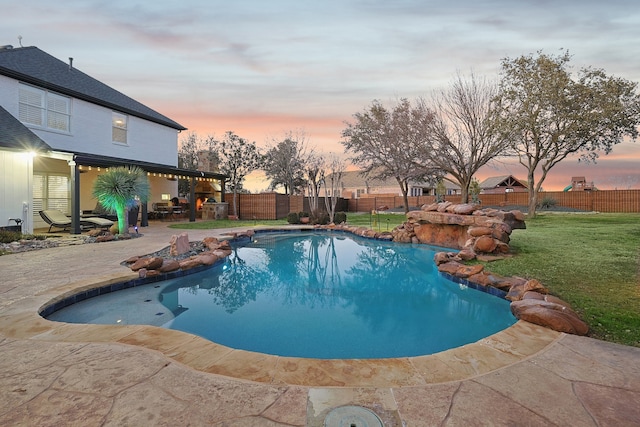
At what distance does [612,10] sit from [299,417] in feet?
37.6

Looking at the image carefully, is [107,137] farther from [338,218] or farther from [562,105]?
[562,105]

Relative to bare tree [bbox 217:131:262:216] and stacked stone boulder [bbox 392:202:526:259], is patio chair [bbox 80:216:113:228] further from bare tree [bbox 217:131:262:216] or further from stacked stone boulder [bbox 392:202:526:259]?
bare tree [bbox 217:131:262:216]

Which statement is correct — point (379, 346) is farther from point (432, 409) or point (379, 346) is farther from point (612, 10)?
point (612, 10)

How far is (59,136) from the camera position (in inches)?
460

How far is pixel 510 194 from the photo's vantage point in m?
25.2

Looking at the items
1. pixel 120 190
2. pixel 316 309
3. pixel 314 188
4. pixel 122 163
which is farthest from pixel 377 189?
pixel 316 309

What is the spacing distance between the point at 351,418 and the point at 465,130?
17.1m

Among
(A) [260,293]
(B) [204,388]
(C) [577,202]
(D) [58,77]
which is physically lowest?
(A) [260,293]

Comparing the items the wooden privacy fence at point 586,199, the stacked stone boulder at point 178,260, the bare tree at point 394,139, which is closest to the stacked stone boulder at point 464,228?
the stacked stone boulder at point 178,260

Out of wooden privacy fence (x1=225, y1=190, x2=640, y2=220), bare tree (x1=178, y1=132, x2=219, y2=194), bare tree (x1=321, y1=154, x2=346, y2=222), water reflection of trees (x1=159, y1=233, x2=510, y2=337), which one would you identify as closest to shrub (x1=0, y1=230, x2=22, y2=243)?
water reflection of trees (x1=159, y1=233, x2=510, y2=337)

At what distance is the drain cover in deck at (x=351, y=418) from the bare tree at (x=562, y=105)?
16615 millimetres

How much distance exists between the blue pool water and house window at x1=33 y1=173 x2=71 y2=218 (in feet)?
34.4

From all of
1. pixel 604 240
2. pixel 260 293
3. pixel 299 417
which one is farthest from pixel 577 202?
pixel 299 417

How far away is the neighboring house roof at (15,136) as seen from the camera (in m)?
8.57
